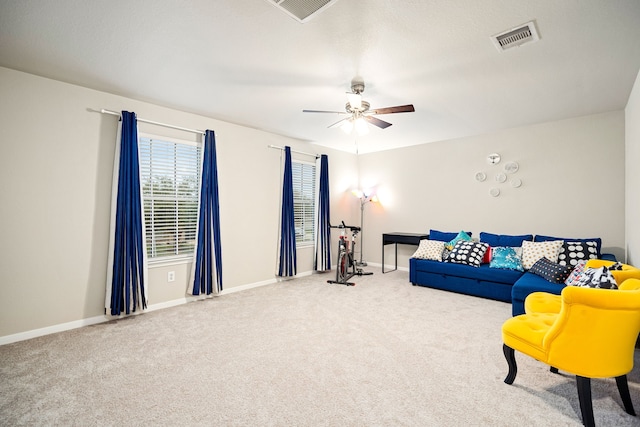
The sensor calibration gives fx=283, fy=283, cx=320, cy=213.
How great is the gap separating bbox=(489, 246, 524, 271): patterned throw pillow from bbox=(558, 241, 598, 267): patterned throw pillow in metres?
0.46

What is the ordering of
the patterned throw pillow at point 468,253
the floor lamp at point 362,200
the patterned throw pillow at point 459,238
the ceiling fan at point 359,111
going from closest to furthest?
the ceiling fan at point 359,111
the patterned throw pillow at point 468,253
the patterned throw pillow at point 459,238
the floor lamp at point 362,200

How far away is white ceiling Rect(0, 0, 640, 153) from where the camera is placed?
1.93m

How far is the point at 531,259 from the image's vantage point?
12.5 feet

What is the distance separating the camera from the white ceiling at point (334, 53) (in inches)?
75.8

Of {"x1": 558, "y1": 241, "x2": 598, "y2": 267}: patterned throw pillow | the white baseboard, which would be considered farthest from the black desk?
the white baseboard

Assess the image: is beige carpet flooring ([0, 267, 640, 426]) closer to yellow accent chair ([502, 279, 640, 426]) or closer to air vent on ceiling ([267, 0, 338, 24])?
yellow accent chair ([502, 279, 640, 426])

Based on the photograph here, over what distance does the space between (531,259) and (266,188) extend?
159 inches

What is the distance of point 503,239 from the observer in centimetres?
440

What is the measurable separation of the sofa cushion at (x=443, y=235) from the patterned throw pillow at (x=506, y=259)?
80 cm

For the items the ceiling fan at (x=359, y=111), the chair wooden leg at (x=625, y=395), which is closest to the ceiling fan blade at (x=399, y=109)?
the ceiling fan at (x=359, y=111)

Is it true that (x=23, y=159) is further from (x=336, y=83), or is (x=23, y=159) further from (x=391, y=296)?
(x=391, y=296)

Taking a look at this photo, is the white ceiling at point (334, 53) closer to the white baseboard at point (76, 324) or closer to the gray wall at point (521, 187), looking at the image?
the gray wall at point (521, 187)

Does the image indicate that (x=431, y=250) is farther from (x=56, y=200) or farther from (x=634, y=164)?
(x=56, y=200)

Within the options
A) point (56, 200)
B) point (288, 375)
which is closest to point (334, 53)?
point (288, 375)
